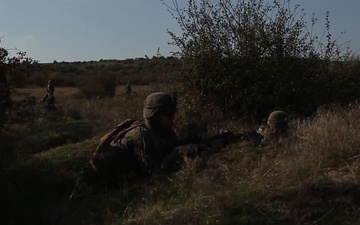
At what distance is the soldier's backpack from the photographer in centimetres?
930

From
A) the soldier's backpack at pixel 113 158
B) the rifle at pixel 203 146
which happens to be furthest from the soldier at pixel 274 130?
the soldier's backpack at pixel 113 158

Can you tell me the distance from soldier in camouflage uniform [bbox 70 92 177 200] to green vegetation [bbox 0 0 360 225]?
260mm

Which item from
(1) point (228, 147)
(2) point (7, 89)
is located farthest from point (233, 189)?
(2) point (7, 89)

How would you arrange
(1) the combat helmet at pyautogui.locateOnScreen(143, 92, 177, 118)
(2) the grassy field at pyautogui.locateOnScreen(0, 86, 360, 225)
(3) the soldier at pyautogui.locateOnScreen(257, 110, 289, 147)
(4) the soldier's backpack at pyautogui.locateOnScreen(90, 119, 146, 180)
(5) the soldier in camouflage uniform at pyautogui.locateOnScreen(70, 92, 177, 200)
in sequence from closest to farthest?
(2) the grassy field at pyautogui.locateOnScreen(0, 86, 360, 225) → (3) the soldier at pyautogui.locateOnScreen(257, 110, 289, 147) → (5) the soldier in camouflage uniform at pyautogui.locateOnScreen(70, 92, 177, 200) → (4) the soldier's backpack at pyautogui.locateOnScreen(90, 119, 146, 180) → (1) the combat helmet at pyautogui.locateOnScreen(143, 92, 177, 118)

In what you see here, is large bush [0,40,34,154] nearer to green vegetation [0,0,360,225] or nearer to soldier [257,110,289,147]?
green vegetation [0,0,360,225]

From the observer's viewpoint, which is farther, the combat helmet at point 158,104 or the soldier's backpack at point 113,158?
the combat helmet at point 158,104

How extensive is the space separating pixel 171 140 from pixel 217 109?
2.94 m

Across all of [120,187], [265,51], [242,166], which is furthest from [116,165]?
[265,51]

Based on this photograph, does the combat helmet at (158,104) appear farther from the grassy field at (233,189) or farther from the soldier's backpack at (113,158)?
the grassy field at (233,189)

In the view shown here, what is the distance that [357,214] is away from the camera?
621 cm

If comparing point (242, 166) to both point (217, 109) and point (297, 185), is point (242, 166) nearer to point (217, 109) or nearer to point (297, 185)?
Result: point (297, 185)

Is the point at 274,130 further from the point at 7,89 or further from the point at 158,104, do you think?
the point at 7,89

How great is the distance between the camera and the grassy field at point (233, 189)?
657cm

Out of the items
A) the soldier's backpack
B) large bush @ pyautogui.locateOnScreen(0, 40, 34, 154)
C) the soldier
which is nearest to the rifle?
the soldier
